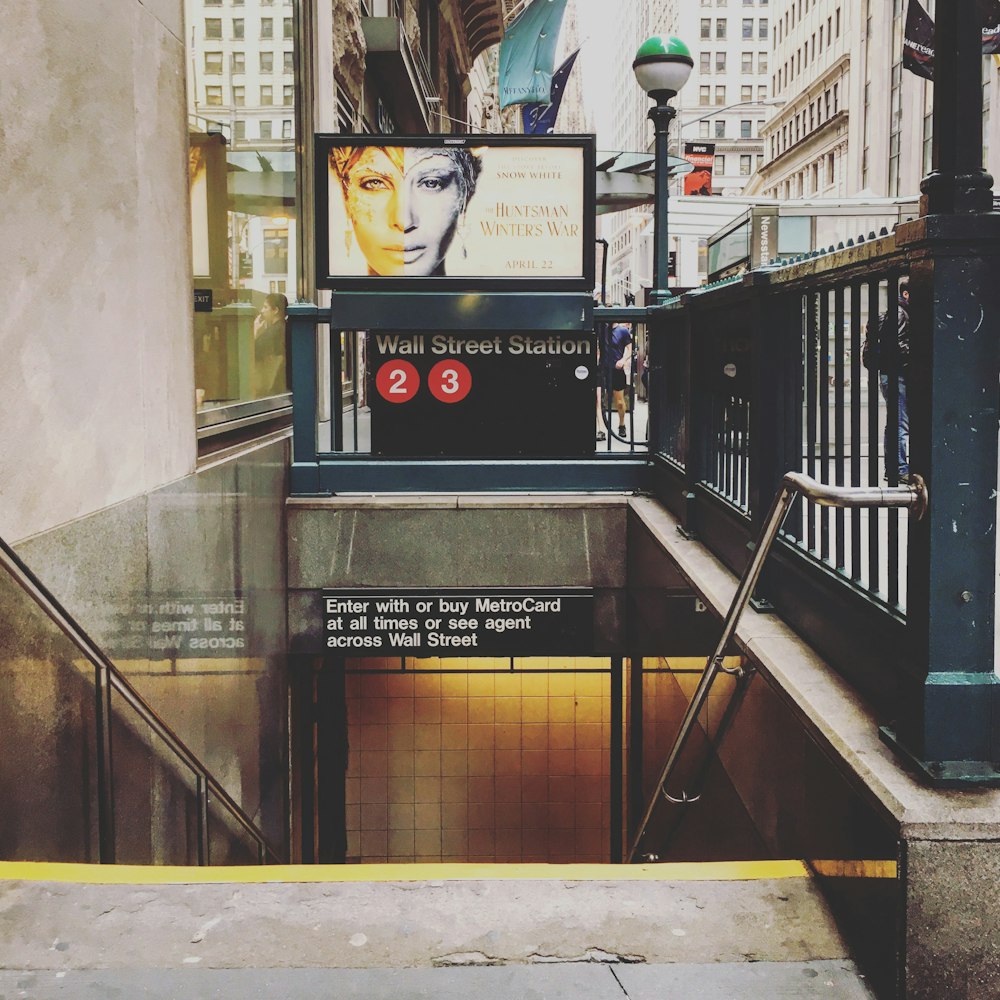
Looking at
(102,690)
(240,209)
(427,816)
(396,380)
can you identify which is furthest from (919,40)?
(102,690)

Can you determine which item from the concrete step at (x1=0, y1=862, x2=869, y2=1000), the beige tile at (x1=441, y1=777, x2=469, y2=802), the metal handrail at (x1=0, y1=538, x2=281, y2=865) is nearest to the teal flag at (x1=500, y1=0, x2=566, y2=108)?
the beige tile at (x1=441, y1=777, x2=469, y2=802)

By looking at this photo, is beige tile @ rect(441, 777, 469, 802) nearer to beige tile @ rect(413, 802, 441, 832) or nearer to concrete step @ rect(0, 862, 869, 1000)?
beige tile @ rect(413, 802, 441, 832)

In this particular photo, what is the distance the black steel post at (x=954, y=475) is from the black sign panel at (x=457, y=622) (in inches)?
200

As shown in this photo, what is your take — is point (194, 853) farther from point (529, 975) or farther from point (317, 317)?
point (317, 317)

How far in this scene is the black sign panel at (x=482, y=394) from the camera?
785 centimetres

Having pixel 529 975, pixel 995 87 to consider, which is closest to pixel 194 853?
pixel 529 975

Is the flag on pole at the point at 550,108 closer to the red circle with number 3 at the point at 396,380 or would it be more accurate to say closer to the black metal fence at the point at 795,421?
the red circle with number 3 at the point at 396,380

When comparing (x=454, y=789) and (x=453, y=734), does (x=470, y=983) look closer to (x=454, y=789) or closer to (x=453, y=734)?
(x=453, y=734)

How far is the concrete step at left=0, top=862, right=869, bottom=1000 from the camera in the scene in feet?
8.31

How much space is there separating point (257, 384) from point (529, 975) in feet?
19.4

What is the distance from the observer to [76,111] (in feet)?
13.8

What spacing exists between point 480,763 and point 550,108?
1322 cm

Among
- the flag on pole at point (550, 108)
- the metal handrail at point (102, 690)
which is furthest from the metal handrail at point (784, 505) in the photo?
the flag on pole at point (550, 108)

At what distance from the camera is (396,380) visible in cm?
785
